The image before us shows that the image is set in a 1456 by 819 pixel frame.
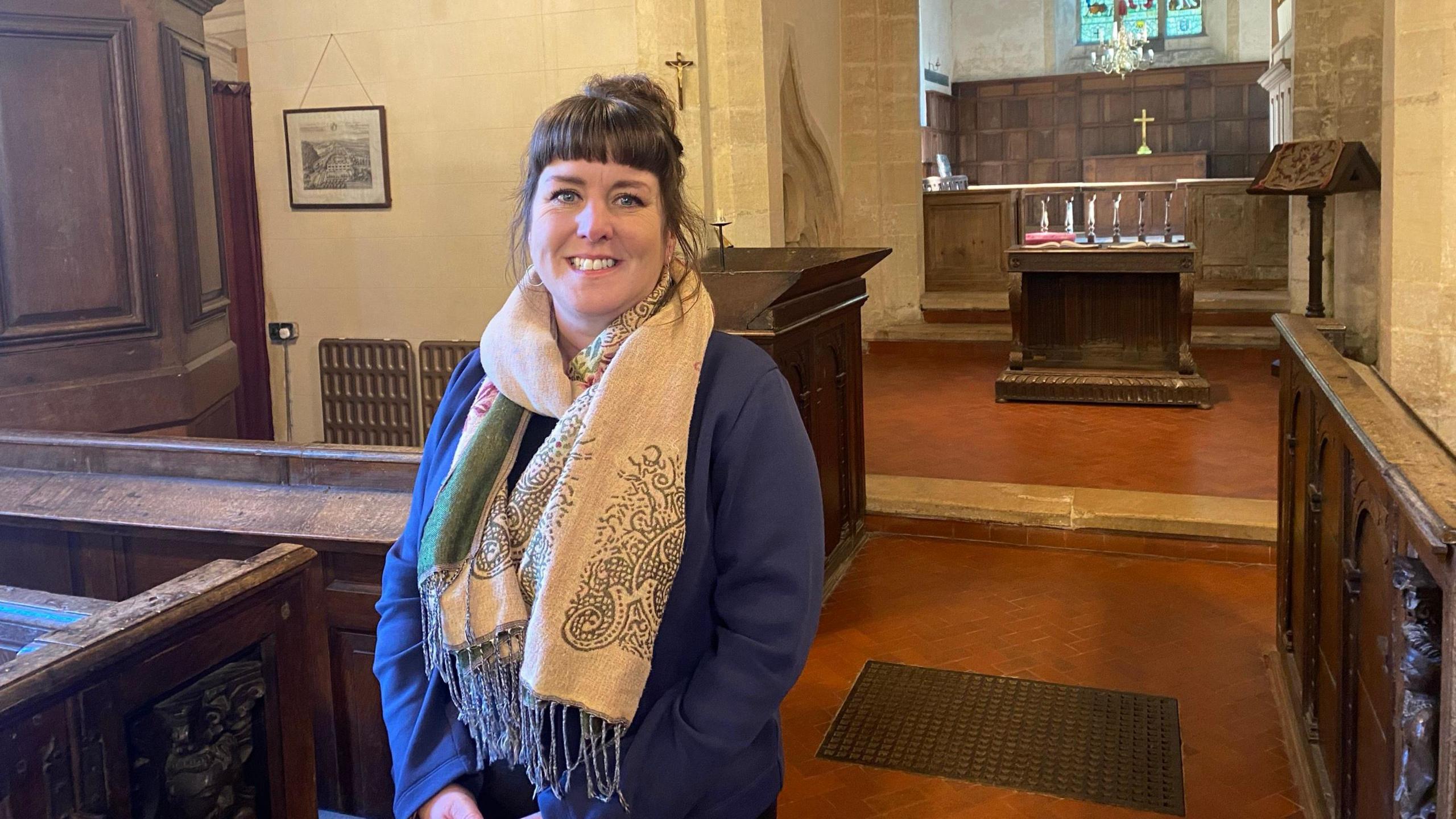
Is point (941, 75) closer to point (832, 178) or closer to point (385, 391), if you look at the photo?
point (832, 178)

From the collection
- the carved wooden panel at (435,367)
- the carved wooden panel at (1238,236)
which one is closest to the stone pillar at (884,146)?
the carved wooden panel at (1238,236)

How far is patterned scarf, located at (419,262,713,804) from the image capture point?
1.44 meters

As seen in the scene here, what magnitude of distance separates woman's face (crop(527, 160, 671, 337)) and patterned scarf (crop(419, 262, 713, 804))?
0.04m

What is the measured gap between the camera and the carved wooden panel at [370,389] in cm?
755

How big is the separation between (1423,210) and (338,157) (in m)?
5.88

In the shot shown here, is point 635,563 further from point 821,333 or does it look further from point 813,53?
point 813,53

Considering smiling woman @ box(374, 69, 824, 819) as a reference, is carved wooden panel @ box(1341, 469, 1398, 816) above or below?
below

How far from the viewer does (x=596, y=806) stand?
1505 mm

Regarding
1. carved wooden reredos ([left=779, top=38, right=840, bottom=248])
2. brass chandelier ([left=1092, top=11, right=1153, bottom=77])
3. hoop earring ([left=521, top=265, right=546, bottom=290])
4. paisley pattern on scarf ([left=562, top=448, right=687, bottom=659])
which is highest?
brass chandelier ([left=1092, top=11, right=1153, bottom=77])

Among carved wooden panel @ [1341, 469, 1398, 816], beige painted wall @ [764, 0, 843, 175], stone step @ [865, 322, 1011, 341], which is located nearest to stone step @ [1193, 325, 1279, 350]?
stone step @ [865, 322, 1011, 341]

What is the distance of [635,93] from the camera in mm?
1545

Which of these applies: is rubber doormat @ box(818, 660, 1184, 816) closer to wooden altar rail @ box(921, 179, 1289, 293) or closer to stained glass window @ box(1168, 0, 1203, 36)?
wooden altar rail @ box(921, 179, 1289, 293)

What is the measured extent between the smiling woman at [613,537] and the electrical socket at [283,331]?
657 cm

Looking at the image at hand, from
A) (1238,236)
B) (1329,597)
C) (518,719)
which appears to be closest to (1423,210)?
(1329,597)
